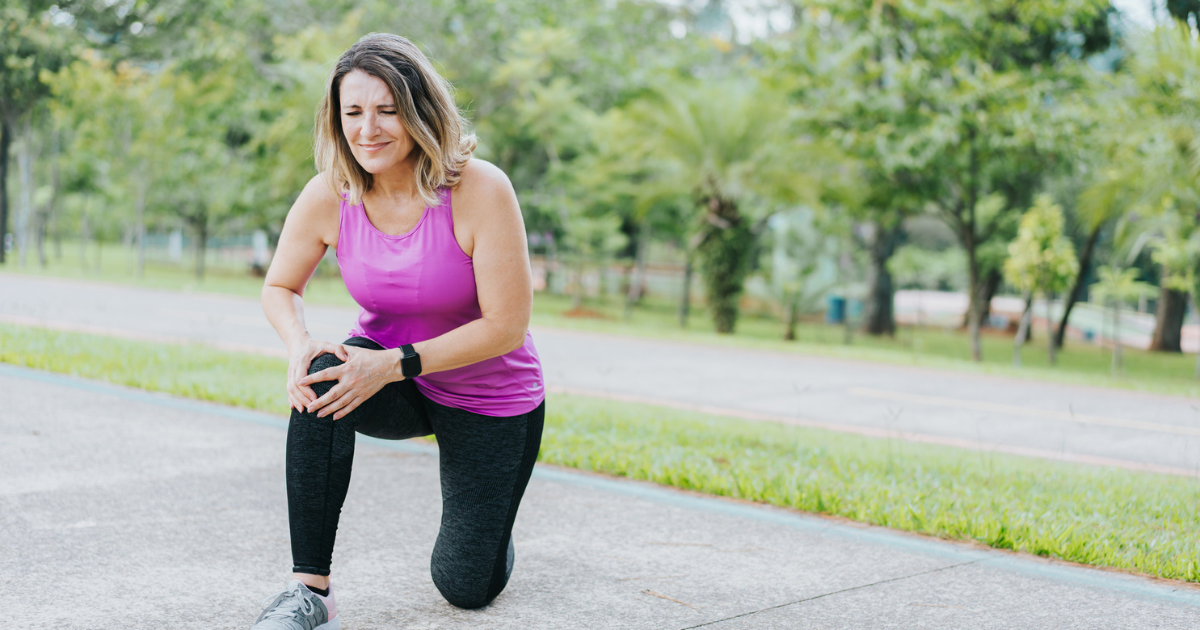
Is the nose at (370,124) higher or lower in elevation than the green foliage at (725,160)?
lower

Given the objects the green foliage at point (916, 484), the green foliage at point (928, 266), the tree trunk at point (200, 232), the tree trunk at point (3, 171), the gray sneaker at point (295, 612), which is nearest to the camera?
the gray sneaker at point (295, 612)

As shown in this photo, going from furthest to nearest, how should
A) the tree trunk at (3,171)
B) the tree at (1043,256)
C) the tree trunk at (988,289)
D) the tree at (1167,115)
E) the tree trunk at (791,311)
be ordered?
1. the tree trunk at (3,171)
2. the tree trunk at (988,289)
3. the tree trunk at (791,311)
4. the tree at (1043,256)
5. the tree at (1167,115)

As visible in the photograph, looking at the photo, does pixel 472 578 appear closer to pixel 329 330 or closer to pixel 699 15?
pixel 329 330

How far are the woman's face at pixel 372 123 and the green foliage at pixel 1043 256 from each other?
46.0 feet

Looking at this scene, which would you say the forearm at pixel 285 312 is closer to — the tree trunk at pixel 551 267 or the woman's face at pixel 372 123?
the woman's face at pixel 372 123

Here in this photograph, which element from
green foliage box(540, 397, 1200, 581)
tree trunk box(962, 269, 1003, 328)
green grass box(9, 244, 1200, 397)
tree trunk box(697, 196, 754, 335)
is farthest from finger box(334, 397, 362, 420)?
tree trunk box(962, 269, 1003, 328)

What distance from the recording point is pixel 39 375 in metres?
6.55

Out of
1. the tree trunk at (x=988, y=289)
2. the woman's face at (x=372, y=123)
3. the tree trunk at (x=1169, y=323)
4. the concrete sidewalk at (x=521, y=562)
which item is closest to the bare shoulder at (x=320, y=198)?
the woman's face at (x=372, y=123)

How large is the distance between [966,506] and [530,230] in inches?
923

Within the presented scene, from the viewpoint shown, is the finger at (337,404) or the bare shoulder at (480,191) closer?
the finger at (337,404)

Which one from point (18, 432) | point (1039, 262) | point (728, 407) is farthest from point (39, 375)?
point (1039, 262)

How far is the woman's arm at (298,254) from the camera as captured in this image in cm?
271

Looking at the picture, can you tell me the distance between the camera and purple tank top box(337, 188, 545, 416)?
101 inches

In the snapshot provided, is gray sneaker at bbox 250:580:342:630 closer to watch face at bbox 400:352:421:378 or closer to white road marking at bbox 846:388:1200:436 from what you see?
watch face at bbox 400:352:421:378
